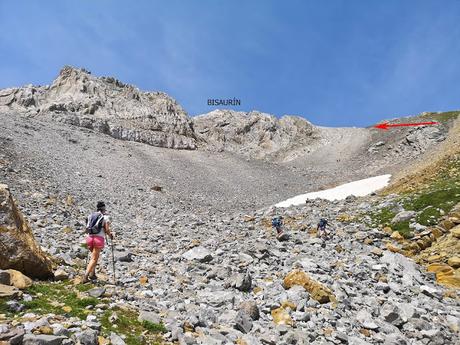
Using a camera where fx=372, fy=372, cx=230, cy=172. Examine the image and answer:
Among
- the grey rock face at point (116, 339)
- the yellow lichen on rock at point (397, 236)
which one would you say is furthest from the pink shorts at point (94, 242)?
the yellow lichen on rock at point (397, 236)

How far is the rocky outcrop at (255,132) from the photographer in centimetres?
10688

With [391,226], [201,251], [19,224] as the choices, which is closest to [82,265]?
[19,224]

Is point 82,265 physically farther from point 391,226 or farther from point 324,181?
point 324,181

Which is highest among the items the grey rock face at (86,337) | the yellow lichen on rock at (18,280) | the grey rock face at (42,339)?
the yellow lichen on rock at (18,280)

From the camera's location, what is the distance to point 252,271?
52.3ft

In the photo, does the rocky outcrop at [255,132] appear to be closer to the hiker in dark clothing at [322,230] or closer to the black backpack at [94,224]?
the hiker in dark clothing at [322,230]

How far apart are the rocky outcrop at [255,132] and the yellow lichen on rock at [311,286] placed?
8410cm

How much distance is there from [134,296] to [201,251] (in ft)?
21.8

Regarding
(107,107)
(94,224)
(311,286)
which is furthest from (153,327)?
(107,107)

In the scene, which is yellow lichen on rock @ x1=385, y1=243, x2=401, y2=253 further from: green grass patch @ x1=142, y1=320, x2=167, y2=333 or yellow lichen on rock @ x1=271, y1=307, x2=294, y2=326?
green grass patch @ x1=142, y1=320, x2=167, y2=333

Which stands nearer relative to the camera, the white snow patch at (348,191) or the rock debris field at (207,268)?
the rock debris field at (207,268)

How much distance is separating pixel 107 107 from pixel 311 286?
8423 cm

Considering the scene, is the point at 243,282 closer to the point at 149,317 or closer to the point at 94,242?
the point at 149,317

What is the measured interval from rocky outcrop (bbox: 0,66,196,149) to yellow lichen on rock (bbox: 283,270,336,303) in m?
68.6
